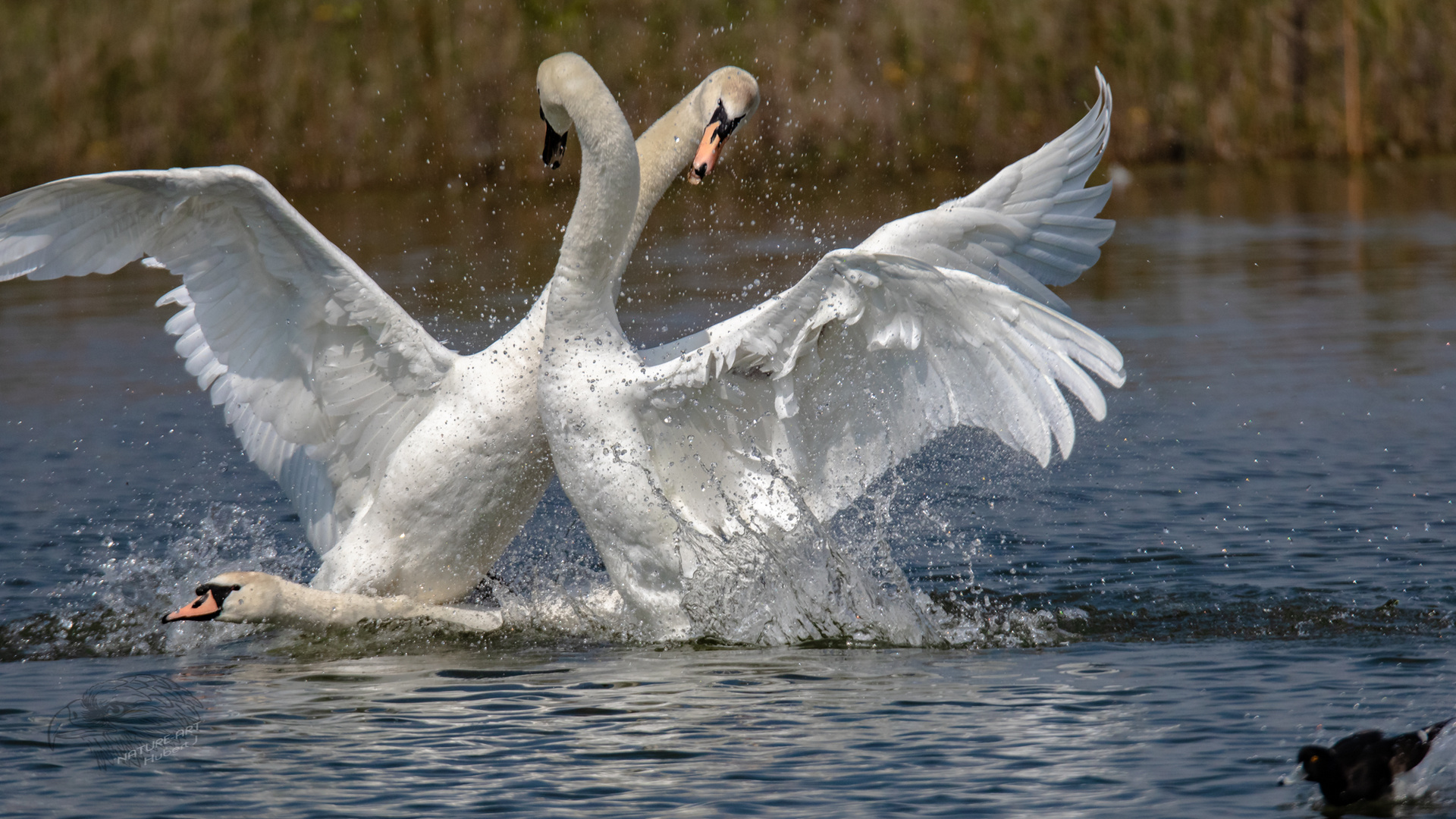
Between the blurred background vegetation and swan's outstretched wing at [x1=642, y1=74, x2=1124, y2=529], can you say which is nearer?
swan's outstretched wing at [x1=642, y1=74, x2=1124, y2=529]

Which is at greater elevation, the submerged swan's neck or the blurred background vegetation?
the blurred background vegetation

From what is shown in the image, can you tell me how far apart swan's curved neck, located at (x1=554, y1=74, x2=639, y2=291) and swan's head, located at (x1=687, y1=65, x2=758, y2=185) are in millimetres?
266

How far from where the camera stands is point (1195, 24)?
808 inches

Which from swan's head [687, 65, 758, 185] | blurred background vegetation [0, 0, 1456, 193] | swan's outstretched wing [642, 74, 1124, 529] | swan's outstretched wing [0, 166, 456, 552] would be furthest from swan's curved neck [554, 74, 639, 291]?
blurred background vegetation [0, 0, 1456, 193]

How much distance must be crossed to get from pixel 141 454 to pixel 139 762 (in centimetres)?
503

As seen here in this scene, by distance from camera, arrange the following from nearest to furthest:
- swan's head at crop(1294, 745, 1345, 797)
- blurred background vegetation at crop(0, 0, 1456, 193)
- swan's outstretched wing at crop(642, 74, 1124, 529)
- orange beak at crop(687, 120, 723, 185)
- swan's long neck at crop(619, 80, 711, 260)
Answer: swan's head at crop(1294, 745, 1345, 797), swan's outstretched wing at crop(642, 74, 1124, 529), orange beak at crop(687, 120, 723, 185), swan's long neck at crop(619, 80, 711, 260), blurred background vegetation at crop(0, 0, 1456, 193)

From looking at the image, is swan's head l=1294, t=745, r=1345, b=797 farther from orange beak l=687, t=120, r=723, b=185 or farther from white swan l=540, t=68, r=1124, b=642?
orange beak l=687, t=120, r=723, b=185

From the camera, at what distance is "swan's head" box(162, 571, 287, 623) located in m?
6.80

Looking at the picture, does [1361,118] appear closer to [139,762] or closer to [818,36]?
[818,36]

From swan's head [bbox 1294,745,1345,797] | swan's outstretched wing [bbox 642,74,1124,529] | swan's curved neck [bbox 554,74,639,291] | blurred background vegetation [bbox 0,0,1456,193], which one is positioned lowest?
swan's head [bbox 1294,745,1345,797]

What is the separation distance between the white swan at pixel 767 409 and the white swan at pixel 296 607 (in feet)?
2.33

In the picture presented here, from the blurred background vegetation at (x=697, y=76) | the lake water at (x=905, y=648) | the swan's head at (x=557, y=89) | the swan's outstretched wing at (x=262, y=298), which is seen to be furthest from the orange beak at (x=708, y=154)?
the blurred background vegetation at (x=697, y=76)

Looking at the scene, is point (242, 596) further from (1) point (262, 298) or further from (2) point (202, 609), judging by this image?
(1) point (262, 298)

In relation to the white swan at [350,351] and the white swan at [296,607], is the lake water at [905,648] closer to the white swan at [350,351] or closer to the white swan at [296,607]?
the white swan at [296,607]
